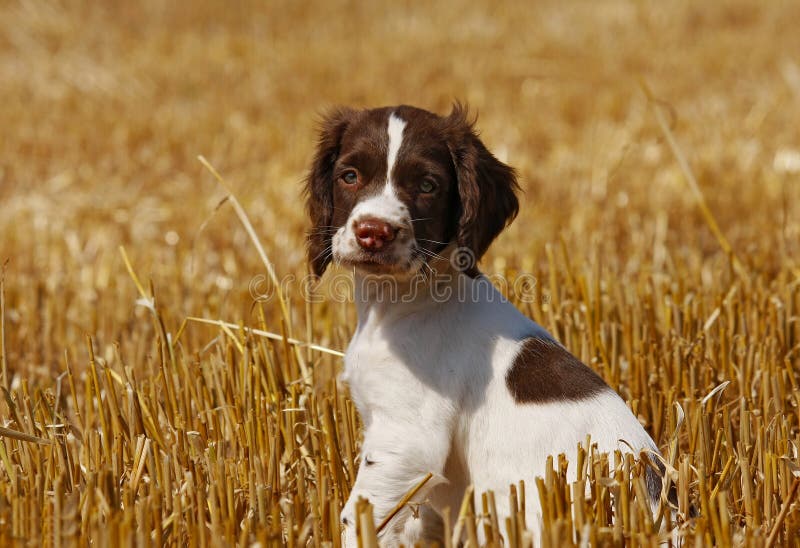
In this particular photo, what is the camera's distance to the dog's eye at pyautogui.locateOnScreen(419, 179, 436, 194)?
286 cm

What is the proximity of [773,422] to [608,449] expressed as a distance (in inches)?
22.2

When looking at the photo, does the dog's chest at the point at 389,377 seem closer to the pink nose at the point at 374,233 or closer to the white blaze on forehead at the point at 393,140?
the pink nose at the point at 374,233

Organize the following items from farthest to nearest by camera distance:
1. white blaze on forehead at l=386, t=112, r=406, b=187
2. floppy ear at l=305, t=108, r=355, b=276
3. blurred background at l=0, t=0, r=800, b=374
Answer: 1. blurred background at l=0, t=0, r=800, b=374
2. floppy ear at l=305, t=108, r=355, b=276
3. white blaze on forehead at l=386, t=112, r=406, b=187

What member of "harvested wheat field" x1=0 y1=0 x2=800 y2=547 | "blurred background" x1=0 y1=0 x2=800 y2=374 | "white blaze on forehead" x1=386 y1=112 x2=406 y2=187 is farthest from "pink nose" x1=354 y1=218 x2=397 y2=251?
"blurred background" x1=0 y1=0 x2=800 y2=374

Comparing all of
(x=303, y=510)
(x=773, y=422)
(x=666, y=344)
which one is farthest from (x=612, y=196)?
(x=303, y=510)

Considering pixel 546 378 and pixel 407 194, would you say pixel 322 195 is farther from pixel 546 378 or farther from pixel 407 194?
pixel 546 378

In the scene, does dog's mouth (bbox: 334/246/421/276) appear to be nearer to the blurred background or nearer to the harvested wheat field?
the harvested wheat field

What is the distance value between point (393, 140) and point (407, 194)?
17 cm

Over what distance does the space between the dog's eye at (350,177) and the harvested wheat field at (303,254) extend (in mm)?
573

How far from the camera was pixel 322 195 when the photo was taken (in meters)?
3.07

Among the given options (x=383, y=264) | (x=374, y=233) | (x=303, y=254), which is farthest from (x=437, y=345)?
(x=303, y=254)

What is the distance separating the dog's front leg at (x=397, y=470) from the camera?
2695mm

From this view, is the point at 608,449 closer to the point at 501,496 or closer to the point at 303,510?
the point at 501,496

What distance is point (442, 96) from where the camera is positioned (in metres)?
11.3
